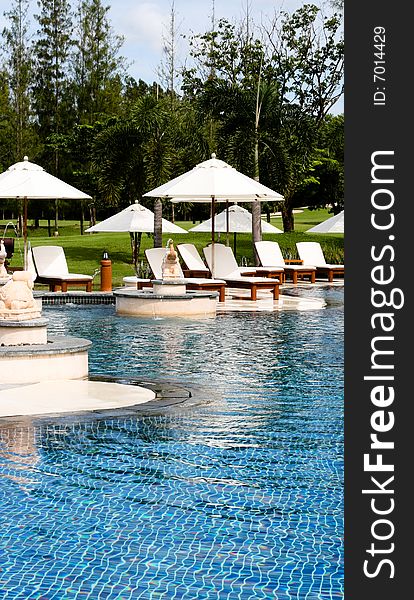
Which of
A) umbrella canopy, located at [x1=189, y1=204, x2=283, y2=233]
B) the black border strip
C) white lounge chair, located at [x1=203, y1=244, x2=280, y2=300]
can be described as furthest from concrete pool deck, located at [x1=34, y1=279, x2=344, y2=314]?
the black border strip

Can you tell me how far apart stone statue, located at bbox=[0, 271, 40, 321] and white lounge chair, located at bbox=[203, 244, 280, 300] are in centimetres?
879

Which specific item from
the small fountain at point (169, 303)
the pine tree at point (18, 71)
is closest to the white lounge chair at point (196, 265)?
the small fountain at point (169, 303)

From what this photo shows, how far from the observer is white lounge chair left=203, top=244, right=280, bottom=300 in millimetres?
19031

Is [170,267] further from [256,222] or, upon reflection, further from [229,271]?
[256,222]

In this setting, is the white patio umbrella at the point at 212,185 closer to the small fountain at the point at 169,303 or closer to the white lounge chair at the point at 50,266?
the small fountain at the point at 169,303

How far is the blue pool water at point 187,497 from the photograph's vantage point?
5043 mm

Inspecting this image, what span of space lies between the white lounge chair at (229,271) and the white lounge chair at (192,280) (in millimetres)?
313

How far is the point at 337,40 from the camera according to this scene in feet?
133

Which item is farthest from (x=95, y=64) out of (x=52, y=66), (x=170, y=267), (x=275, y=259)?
(x=170, y=267)

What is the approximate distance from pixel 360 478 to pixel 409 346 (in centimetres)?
58

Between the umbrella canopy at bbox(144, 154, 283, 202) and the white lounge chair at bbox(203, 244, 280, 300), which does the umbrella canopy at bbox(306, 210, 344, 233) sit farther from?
the umbrella canopy at bbox(144, 154, 283, 202)

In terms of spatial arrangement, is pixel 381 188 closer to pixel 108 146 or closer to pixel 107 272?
pixel 107 272

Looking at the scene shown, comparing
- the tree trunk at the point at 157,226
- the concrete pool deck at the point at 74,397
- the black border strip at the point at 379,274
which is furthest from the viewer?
the tree trunk at the point at 157,226

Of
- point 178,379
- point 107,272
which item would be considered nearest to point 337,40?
point 107,272
